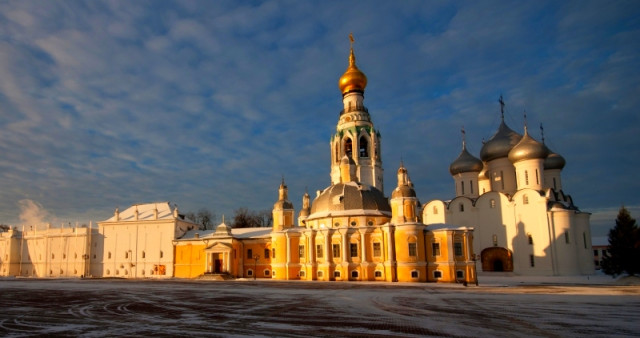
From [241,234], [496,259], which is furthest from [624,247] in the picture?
[241,234]

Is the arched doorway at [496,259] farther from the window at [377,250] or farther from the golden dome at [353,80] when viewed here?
the golden dome at [353,80]

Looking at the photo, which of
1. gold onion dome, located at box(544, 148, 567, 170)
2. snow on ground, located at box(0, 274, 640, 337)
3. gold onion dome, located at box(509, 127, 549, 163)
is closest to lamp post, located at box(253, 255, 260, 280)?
snow on ground, located at box(0, 274, 640, 337)

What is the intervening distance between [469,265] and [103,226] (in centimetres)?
4612

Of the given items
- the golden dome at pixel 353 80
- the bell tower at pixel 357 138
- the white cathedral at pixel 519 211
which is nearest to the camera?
the white cathedral at pixel 519 211

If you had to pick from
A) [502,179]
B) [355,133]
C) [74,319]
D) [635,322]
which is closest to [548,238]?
[502,179]

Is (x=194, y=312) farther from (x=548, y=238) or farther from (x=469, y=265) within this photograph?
(x=548, y=238)

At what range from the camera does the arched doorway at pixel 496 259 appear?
1841 inches

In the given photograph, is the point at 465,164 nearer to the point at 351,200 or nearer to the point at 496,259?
the point at 496,259

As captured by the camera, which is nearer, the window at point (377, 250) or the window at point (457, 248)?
the window at point (457, 248)

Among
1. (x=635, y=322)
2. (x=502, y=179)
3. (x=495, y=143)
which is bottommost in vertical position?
(x=635, y=322)

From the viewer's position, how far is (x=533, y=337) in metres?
12.1

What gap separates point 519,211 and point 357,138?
2097 centimetres

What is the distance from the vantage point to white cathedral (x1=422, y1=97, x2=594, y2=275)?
45156mm

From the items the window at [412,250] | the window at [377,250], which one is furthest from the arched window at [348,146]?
the window at [412,250]
